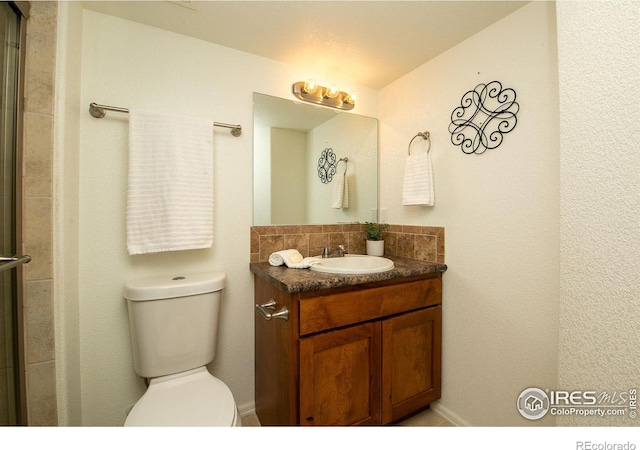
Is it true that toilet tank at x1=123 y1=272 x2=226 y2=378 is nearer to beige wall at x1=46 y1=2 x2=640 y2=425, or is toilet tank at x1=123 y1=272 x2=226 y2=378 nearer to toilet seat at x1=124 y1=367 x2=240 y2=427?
toilet seat at x1=124 y1=367 x2=240 y2=427

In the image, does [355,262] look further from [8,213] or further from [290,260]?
[8,213]

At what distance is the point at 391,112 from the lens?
178 centimetres

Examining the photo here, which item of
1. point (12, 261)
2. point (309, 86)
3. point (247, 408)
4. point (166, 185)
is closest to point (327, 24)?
point (309, 86)

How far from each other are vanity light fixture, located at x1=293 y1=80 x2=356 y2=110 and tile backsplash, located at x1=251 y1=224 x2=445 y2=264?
813mm

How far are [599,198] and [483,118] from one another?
30.4 inches

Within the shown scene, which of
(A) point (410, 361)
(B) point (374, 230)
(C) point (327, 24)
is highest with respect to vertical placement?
(C) point (327, 24)

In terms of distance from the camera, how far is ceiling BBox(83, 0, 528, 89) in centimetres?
113

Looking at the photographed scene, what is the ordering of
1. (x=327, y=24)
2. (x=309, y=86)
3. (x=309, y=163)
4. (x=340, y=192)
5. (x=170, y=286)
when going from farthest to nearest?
(x=340, y=192)
(x=309, y=163)
(x=309, y=86)
(x=327, y=24)
(x=170, y=286)

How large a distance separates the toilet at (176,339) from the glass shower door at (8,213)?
0.33 m

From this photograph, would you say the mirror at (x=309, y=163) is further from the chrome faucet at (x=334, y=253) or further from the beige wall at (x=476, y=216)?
the chrome faucet at (x=334, y=253)

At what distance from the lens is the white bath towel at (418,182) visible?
147cm

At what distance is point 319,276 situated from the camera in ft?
3.75

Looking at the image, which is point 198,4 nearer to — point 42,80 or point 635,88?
point 42,80

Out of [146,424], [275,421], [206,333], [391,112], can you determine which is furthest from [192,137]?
[275,421]
